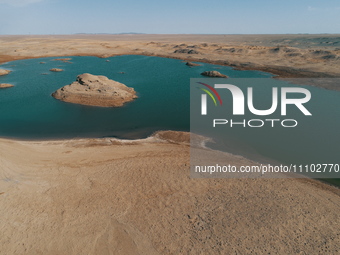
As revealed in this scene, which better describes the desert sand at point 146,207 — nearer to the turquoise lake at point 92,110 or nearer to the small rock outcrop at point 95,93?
the turquoise lake at point 92,110

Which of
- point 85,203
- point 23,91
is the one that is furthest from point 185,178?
point 23,91

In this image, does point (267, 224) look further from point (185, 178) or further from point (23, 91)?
point (23, 91)

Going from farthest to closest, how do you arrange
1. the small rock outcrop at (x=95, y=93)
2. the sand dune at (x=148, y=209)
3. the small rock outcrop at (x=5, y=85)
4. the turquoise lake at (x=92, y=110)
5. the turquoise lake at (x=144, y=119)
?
1. the small rock outcrop at (x=5, y=85)
2. the small rock outcrop at (x=95, y=93)
3. the turquoise lake at (x=92, y=110)
4. the turquoise lake at (x=144, y=119)
5. the sand dune at (x=148, y=209)

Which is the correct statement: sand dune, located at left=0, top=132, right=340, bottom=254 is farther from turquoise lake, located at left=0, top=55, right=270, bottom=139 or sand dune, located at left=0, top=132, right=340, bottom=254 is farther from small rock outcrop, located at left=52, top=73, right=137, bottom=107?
small rock outcrop, located at left=52, top=73, right=137, bottom=107

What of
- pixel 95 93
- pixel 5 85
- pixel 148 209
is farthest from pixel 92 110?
pixel 5 85

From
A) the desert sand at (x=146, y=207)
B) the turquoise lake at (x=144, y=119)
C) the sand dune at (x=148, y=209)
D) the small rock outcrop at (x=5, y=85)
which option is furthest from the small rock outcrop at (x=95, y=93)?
the sand dune at (x=148, y=209)
